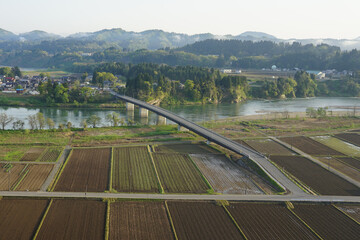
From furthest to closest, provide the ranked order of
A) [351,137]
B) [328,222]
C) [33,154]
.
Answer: [351,137] → [33,154] → [328,222]

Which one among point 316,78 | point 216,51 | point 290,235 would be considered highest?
point 216,51

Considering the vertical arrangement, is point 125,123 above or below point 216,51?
below

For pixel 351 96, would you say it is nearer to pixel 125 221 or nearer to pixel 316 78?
pixel 316 78

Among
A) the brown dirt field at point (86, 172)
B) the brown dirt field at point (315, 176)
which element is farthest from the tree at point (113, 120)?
the brown dirt field at point (315, 176)

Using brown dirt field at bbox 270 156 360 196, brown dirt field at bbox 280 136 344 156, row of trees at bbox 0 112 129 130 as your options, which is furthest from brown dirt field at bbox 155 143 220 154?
row of trees at bbox 0 112 129 130

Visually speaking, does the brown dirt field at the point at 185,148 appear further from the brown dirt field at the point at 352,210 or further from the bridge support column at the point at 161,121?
the brown dirt field at the point at 352,210

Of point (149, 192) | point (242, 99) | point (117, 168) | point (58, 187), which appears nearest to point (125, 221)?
point (149, 192)

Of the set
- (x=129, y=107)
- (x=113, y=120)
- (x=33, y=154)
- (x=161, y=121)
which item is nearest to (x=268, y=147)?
(x=161, y=121)

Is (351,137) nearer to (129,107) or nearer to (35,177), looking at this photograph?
(35,177)
